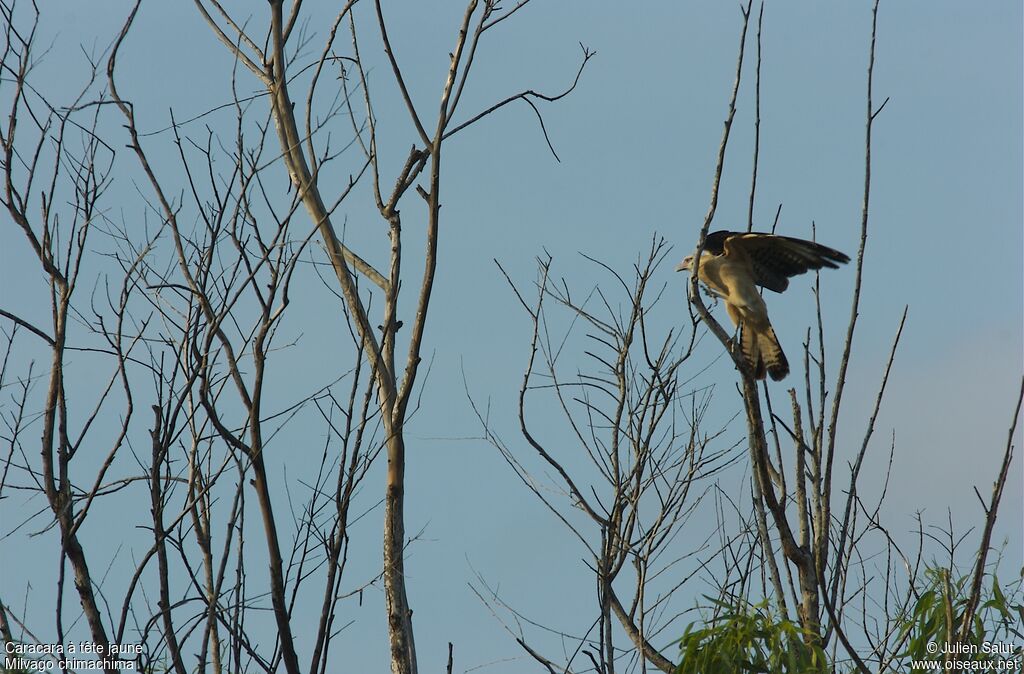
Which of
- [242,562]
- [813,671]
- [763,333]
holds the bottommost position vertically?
[813,671]

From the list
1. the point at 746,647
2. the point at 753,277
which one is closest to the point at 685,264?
the point at 753,277

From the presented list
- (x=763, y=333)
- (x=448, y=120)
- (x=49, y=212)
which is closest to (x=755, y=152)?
(x=448, y=120)

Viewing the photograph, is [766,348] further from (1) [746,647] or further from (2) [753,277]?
(1) [746,647]

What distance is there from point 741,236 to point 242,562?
4.16m

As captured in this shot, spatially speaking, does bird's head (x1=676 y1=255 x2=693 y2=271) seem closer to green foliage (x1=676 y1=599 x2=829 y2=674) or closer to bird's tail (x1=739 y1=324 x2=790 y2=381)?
bird's tail (x1=739 y1=324 x2=790 y2=381)

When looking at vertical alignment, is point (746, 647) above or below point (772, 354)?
below

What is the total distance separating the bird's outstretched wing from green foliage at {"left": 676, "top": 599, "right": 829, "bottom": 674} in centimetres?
246

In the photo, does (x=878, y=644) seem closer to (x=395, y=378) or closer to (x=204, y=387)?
(x=395, y=378)

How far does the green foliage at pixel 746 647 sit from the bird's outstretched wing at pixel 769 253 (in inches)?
97.0

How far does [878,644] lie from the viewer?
4945 mm

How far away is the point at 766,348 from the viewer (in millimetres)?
7730

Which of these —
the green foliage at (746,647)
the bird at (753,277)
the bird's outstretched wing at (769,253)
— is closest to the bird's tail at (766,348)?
the bird at (753,277)

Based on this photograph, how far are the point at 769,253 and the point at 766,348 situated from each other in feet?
2.80

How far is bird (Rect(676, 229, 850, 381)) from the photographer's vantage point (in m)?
7.05
